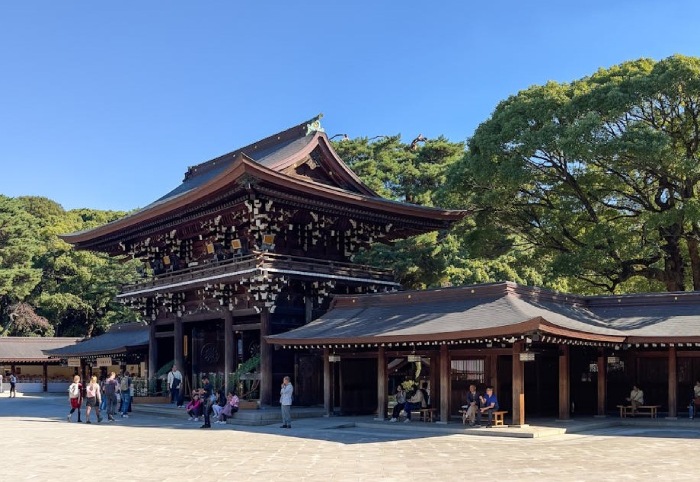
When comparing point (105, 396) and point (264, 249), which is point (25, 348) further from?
point (264, 249)

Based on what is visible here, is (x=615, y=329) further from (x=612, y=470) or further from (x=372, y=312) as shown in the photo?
(x=612, y=470)

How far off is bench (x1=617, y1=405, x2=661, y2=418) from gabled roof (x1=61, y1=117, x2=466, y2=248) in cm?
1153

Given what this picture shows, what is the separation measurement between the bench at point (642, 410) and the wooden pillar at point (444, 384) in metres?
6.31

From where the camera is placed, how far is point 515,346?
22.5 meters

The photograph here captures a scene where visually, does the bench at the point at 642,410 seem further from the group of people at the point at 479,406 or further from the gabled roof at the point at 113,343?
the gabled roof at the point at 113,343

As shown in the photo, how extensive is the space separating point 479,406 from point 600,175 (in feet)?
51.8

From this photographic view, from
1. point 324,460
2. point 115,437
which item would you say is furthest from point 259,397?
point 324,460

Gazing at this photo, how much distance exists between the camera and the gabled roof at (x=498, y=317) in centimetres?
2241

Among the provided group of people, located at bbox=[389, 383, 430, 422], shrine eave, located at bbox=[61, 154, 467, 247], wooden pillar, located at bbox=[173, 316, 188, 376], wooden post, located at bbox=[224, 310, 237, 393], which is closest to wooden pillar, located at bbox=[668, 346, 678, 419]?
group of people, located at bbox=[389, 383, 430, 422]

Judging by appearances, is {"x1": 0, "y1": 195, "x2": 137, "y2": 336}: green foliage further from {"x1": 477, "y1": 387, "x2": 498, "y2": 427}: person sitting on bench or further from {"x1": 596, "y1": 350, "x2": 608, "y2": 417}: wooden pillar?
{"x1": 477, "y1": 387, "x2": 498, "y2": 427}: person sitting on bench

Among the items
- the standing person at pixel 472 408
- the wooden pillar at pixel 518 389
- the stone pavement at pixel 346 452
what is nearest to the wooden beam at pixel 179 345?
the stone pavement at pixel 346 452

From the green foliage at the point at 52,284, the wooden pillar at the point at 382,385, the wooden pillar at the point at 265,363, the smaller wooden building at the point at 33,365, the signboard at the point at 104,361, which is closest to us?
the wooden pillar at the point at 382,385

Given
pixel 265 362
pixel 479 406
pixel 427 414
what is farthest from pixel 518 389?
pixel 265 362

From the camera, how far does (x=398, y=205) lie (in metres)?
32.8
